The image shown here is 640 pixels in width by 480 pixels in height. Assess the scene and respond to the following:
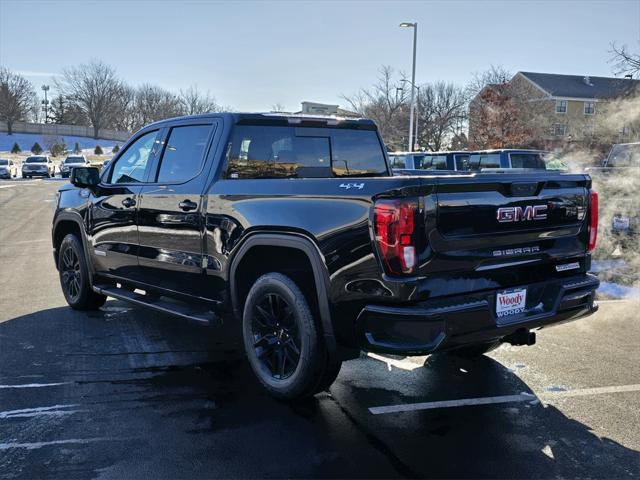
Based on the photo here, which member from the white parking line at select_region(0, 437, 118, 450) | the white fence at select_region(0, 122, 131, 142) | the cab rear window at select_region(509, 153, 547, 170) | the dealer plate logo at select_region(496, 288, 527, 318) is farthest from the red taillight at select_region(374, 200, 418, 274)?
the white fence at select_region(0, 122, 131, 142)

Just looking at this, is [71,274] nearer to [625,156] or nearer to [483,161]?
[625,156]

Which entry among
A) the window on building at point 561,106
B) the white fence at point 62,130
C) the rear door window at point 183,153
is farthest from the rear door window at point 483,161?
the white fence at point 62,130

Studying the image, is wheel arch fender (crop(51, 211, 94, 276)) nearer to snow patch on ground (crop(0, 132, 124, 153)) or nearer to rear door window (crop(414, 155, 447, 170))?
rear door window (crop(414, 155, 447, 170))

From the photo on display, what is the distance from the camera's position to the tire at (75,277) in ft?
20.2

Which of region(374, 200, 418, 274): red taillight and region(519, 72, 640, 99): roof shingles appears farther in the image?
region(519, 72, 640, 99): roof shingles

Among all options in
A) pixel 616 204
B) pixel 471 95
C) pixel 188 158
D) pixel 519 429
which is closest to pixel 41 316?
pixel 188 158

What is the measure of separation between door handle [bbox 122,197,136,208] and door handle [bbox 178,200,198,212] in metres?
0.83

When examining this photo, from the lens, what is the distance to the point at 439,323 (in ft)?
10.2

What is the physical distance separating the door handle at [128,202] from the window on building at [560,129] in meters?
44.4

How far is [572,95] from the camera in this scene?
57.5 metres

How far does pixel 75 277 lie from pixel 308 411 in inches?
145

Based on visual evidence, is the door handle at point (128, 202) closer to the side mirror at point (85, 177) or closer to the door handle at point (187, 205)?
the side mirror at point (85, 177)

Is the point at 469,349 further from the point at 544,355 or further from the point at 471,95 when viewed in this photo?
the point at 471,95

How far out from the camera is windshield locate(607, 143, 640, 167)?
11711 millimetres
